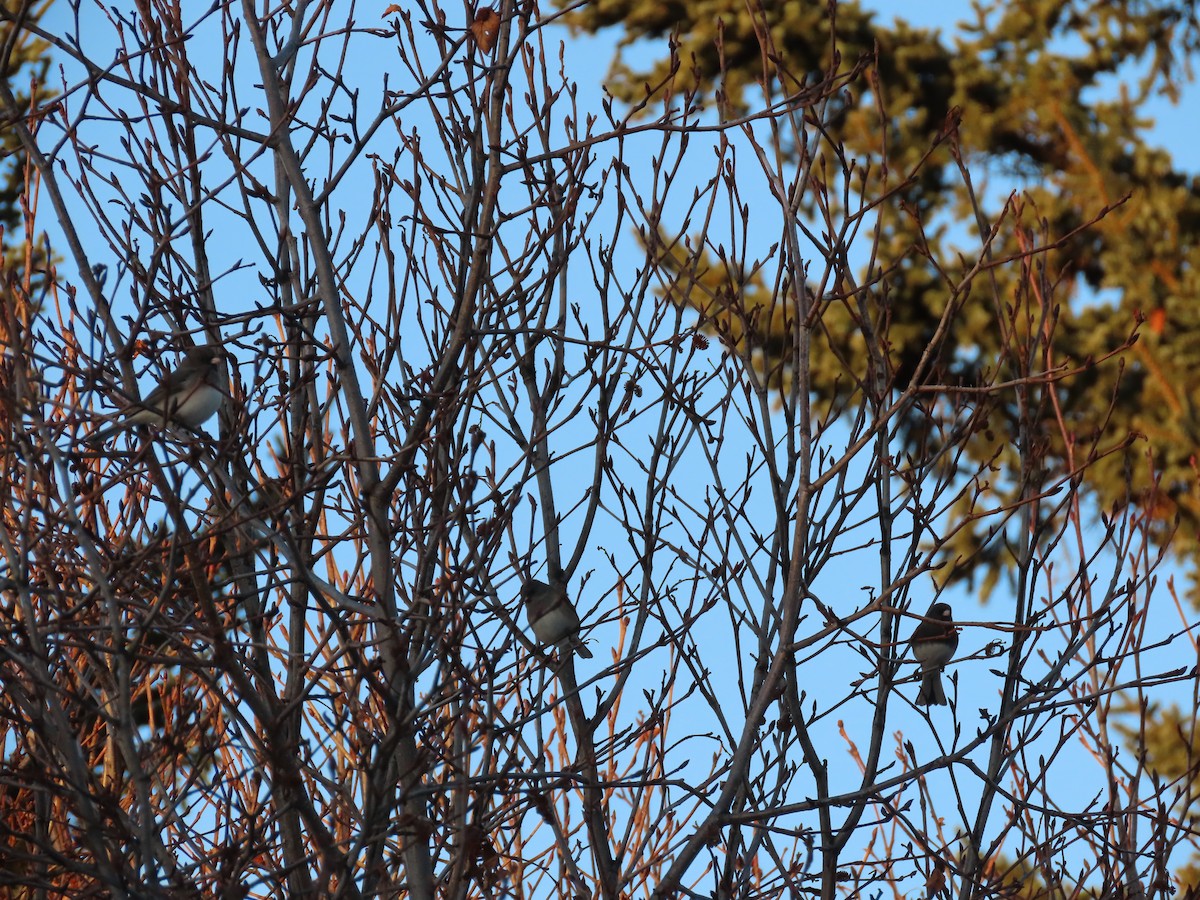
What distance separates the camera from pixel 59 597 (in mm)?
3045

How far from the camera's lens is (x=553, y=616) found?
13.4ft

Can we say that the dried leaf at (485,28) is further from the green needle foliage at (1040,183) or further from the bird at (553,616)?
the green needle foliage at (1040,183)

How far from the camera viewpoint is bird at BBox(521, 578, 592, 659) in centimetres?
398

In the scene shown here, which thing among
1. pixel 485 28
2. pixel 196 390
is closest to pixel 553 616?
pixel 196 390

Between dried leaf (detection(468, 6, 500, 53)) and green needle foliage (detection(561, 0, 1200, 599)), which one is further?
green needle foliage (detection(561, 0, 1200, 599))

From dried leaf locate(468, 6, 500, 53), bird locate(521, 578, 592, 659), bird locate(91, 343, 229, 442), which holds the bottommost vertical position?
bird locate(521, 578, 592, 659)

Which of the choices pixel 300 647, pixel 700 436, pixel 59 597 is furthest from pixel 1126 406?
pixel 59 597

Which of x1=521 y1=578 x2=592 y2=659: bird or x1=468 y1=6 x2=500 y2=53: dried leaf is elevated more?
x1=468 y1=6 x2=500 y2=53: dried leaf

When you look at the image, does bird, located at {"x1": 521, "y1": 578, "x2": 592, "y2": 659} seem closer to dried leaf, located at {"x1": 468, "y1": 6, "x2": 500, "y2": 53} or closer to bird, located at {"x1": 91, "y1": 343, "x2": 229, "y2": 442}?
bird, located at {"x1": 91, "y1": 343, "x2": 229, "y2": 442}

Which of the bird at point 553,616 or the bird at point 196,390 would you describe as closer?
the bird at point 196,390

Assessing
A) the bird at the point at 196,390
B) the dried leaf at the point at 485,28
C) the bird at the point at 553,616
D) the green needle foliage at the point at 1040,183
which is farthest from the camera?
the green needle foliage at the point at 1040,183

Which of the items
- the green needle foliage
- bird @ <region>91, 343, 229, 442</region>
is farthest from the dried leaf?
the green needle foliage

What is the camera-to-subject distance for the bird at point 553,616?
3977 mm

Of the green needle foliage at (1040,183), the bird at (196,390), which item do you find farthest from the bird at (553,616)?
the green needle foliage at (1040,183)
